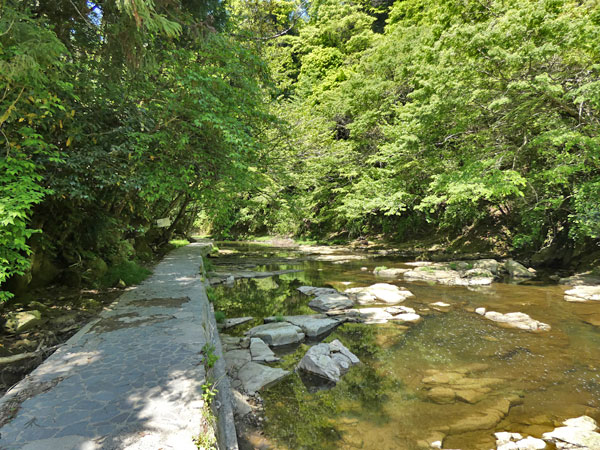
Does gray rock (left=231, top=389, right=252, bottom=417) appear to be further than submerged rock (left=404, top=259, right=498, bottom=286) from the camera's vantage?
No

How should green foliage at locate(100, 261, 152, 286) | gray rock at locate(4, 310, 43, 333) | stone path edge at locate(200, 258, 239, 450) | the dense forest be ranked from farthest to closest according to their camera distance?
green foliage at locate(100, 261, 152, 286) < gray rock at locate(4, 310, 43, 333) < the dense forest < stone path edge at locate(200, 258, 239, 450)

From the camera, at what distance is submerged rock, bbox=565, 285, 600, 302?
827 centimetres

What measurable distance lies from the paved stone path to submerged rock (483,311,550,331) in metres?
6.31

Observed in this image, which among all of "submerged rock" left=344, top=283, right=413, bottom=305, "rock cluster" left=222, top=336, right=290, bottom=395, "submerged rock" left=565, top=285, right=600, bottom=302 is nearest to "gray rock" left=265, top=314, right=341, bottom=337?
"rock cluster" left=222, top=336, right=290, bottom=395

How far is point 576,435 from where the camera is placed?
10.7 feet

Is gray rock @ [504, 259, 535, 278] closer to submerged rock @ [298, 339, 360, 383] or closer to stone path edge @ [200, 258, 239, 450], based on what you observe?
submerged rock @ [298, 339, 360, 383]

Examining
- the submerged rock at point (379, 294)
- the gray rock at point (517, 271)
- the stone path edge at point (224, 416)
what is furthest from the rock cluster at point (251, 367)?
the gray rock at point (517, 271)

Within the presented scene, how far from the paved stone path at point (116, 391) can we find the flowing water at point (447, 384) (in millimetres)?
1331

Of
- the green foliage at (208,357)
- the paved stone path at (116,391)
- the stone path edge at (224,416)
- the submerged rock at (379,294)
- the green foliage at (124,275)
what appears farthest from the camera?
the submerged rock at (379,294)

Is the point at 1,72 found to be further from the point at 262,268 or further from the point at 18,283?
the point at 262,268

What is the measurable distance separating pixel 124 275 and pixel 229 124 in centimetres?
475

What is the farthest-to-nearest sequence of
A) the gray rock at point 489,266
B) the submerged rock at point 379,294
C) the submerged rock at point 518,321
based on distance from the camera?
the gray rock at point 489,266 < the submerged rock at point 379,294 < the submerged rock at point 518,321

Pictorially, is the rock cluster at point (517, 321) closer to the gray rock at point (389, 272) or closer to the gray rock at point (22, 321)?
the gray rock at point (389, 272)

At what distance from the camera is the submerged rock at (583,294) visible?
827cm
